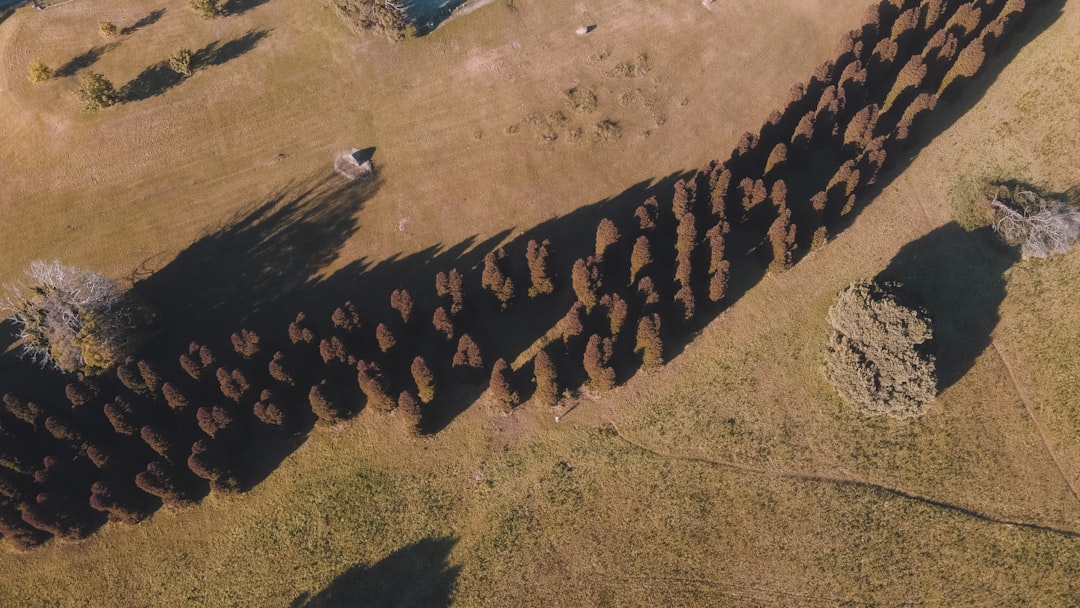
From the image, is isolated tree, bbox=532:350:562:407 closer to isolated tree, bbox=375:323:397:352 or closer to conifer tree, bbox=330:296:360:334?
isolated tree, bbox=375:323:397:352

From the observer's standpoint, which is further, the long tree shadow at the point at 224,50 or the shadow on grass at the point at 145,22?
the shadow on grass at the point at 145,22

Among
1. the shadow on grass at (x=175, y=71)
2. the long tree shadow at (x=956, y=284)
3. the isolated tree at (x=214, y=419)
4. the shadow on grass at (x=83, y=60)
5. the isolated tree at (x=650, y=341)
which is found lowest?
the long tree shadow at (x=956, y=284)

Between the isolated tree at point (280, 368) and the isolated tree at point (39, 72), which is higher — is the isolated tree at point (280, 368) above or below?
below

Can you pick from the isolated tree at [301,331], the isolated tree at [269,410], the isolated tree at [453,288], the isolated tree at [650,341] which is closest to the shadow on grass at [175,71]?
the isolated tree at [301,331]

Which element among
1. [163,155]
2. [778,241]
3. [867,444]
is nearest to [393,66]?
[163,155]

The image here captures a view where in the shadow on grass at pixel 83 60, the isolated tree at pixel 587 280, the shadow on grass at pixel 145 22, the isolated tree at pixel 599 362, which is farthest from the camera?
the shadow on grass at pixel 145 22

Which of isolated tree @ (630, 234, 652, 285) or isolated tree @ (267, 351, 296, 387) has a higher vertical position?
isolated tree @ (267, 351, 296, 387)

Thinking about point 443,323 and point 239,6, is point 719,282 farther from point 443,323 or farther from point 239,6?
point 239,6

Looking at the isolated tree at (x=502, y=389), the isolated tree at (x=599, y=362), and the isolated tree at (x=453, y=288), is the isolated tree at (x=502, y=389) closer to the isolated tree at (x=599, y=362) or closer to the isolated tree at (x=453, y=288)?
the isolated tree at (x=453, y=288)

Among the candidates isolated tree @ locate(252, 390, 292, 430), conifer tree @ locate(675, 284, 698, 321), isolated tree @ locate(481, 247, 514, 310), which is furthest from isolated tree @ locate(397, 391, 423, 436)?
conifer tree @ locate(675, 284, 698, 321)
